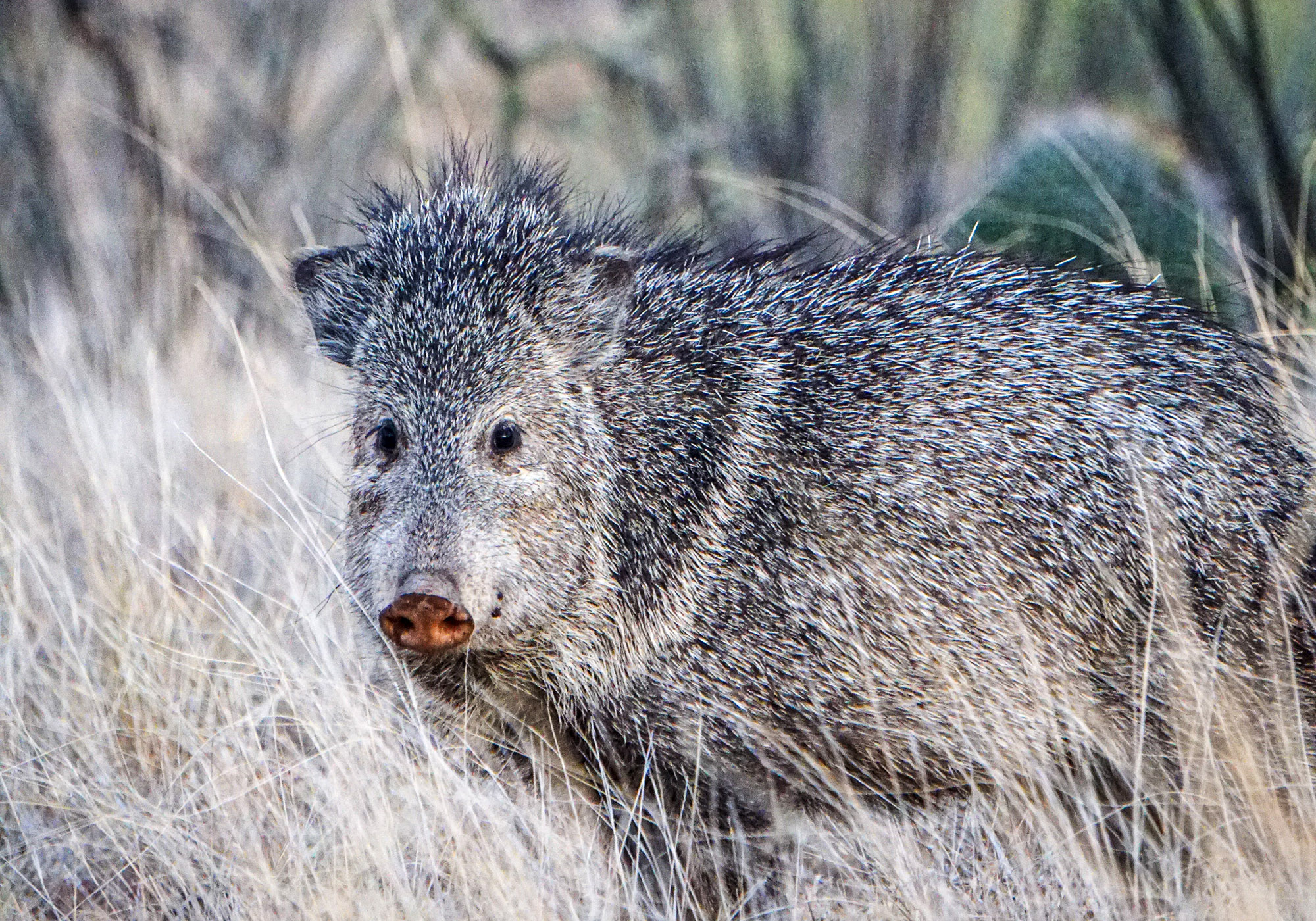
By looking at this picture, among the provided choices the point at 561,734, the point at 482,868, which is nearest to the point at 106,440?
the point at 561,734

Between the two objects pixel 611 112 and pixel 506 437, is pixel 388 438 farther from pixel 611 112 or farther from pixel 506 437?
pixel 611 112

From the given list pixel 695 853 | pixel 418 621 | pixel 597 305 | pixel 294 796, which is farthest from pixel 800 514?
pixel 294 796

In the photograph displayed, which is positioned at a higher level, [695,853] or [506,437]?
[506,437]

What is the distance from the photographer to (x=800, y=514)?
9.52 feet

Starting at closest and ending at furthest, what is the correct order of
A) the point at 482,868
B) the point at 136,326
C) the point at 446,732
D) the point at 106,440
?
the point at 482,868 < the point at 446,732 < the point at 106,440 < the point at 136,326

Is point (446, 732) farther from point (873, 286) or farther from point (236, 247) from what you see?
point (236, 247)

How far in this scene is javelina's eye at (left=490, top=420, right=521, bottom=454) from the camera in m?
2.88

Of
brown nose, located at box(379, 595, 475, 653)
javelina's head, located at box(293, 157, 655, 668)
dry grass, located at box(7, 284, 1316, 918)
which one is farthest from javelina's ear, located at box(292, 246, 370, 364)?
brown nose, located at box(379, 595, 475, 653)

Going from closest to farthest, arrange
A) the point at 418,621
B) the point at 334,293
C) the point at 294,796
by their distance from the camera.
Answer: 1. the point at 418,621
2. the point at 294,796
3. the point at 334,293

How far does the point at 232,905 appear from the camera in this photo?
9.05 feet

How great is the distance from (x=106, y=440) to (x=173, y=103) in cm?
282

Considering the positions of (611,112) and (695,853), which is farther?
(611,112)

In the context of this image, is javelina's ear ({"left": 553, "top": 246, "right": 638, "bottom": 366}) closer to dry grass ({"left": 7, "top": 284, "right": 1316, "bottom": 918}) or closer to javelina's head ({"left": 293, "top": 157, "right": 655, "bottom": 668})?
javelina's head ({"left": 293, "top": 157, "right": 655, "bottom": 668})

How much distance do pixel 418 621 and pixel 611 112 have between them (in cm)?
680
